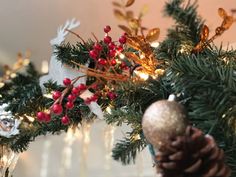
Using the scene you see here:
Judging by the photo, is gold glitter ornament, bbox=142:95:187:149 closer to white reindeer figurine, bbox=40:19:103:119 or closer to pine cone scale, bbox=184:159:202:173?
pine cone scale, bbox=184:159:202:173

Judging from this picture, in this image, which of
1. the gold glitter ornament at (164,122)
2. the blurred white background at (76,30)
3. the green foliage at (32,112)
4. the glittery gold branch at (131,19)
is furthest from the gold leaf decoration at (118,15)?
the blurred white background at (76,30)

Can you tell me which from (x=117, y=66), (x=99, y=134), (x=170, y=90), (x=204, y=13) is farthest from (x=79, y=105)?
(x=99, y=134)

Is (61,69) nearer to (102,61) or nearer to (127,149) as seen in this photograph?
(102,61)

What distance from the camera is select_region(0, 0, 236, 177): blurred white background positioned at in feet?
3.08

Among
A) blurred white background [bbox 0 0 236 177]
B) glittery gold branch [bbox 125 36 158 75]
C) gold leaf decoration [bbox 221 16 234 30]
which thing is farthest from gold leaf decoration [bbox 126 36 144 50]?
blurred white background [bbox 0 0 236 177]

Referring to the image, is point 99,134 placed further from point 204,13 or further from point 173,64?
point 173,64

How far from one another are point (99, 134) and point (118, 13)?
968 mm

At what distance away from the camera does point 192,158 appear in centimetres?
26

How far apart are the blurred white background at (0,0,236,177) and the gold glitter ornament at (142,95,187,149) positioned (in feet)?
1.66

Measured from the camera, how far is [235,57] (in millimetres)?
468

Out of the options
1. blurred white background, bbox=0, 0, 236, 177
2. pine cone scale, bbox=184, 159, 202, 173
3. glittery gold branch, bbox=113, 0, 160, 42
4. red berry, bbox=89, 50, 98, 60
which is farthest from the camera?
blurred white background, bbox=0, 0, 236, 177

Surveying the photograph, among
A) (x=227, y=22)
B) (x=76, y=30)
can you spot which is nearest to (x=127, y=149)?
(x=227, y=22)

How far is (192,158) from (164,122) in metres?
0.05

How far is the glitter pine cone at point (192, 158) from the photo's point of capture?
259mm
